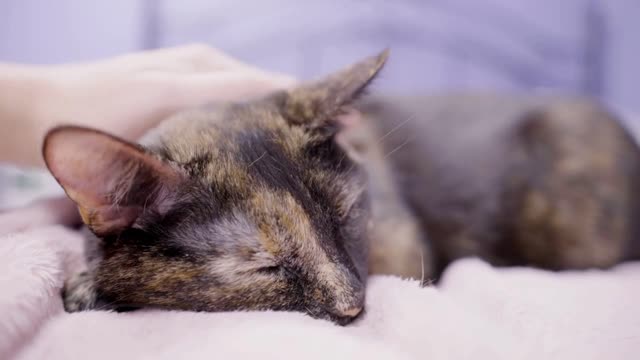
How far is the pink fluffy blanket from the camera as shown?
523 mm

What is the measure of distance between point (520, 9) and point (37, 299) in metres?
2.78

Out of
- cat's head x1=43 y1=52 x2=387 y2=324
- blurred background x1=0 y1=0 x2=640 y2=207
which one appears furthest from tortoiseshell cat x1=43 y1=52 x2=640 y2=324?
blurred background x1=0 y1=0 x2=640 y2=207

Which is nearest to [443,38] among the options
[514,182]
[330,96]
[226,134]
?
[514,182]

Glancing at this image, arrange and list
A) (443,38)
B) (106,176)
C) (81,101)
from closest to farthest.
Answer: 1. (106,176)
2. (81,101)
3. (443,38)

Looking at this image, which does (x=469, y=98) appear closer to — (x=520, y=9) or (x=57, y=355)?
(x=520, y=9)

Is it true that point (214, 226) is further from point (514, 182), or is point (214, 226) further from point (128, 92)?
point (514, 182)

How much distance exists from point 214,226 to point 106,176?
0.49 feet

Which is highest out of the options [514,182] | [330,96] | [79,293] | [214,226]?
[330,96]

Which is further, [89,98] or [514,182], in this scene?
[514,182]

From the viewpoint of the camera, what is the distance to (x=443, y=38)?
9.39 feet

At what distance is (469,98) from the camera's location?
176 cm

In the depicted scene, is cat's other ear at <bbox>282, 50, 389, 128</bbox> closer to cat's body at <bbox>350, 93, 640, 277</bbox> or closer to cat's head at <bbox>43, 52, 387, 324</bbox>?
cat's head at <bbox>43, 52, 387, 324</bbox>

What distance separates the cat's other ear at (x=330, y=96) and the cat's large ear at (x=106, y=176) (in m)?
0.26

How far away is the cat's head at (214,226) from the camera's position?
2.09 ft
